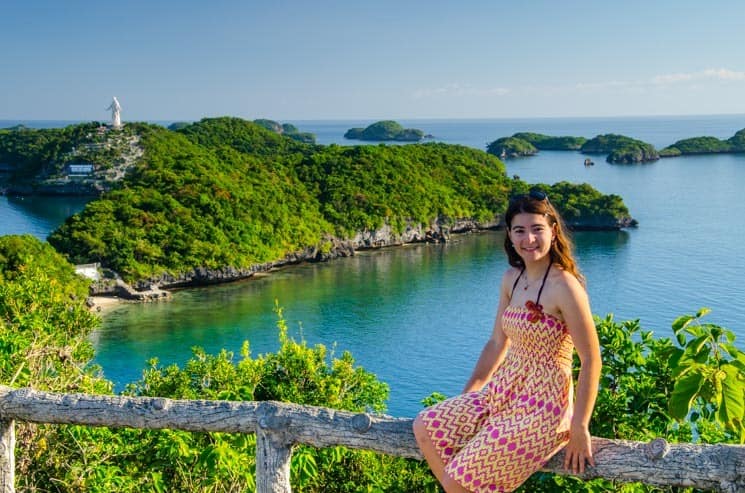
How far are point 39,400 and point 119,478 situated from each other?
1.01m

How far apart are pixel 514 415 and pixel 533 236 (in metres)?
0.75

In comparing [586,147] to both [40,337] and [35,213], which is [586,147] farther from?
[40,337]

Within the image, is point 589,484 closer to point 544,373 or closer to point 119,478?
point 544,373

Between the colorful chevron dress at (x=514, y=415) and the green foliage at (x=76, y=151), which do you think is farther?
the green foliage at (x=76, y=151)

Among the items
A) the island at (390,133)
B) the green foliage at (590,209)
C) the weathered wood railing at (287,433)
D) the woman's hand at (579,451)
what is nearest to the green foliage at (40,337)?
the weathered wood railing at (287,433)

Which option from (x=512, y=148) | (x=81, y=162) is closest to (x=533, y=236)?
(x=81, y=162)

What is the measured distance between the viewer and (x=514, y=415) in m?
3.08

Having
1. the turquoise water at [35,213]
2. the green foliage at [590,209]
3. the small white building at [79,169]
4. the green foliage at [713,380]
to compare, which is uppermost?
the green foliage at [713,380]

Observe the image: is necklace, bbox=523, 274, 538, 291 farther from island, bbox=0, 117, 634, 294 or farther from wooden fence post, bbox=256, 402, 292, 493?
island, bbox=0, 117, 634, 294

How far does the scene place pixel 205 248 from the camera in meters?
44.2

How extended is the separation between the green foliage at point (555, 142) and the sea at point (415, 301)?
8053 cm

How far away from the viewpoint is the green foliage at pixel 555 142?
477ft

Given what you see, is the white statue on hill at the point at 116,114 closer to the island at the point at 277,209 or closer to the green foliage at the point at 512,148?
the island at the point at 277,209

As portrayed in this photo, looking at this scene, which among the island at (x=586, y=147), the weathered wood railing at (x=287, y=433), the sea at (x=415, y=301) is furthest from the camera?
the island at (x=586, y=147)
